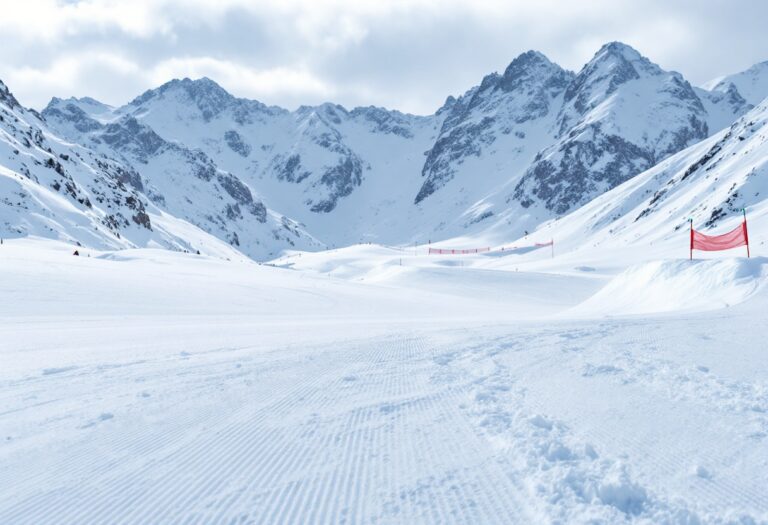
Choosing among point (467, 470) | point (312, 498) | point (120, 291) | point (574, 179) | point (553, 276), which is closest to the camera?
point (312, 498)

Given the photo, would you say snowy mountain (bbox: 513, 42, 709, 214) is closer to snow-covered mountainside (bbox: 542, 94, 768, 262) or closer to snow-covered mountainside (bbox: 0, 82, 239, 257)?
snow-covered mountainside (bbox: 542, 94, 768, 262)

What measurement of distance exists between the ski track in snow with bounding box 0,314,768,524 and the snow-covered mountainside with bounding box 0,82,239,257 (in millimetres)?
66131

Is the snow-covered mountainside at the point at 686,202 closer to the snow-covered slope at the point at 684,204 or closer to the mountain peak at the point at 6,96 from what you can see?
the snow-covered slope at the point at 684,204

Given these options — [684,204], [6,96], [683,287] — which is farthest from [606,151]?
[6,96]

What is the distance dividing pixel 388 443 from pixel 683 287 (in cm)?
1722

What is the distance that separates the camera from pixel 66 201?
262 feet

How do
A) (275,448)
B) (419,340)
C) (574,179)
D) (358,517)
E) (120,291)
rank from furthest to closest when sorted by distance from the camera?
1. (574,179)
2. (120,291)
3. (419,340)
4. (275,448)
5. (358,517)

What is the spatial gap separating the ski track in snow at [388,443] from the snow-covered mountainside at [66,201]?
66131mm

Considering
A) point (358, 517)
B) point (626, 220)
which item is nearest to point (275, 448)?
point (358, 517)

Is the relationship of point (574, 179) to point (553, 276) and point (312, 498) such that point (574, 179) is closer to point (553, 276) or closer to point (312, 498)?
point (553, 276)

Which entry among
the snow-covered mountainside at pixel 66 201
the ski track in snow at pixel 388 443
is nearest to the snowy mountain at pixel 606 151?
the snow-covered mountainside at pixel 66 201

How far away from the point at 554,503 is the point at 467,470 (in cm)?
69

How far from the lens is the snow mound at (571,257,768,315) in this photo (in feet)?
49.4

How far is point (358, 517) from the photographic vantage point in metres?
3.22
